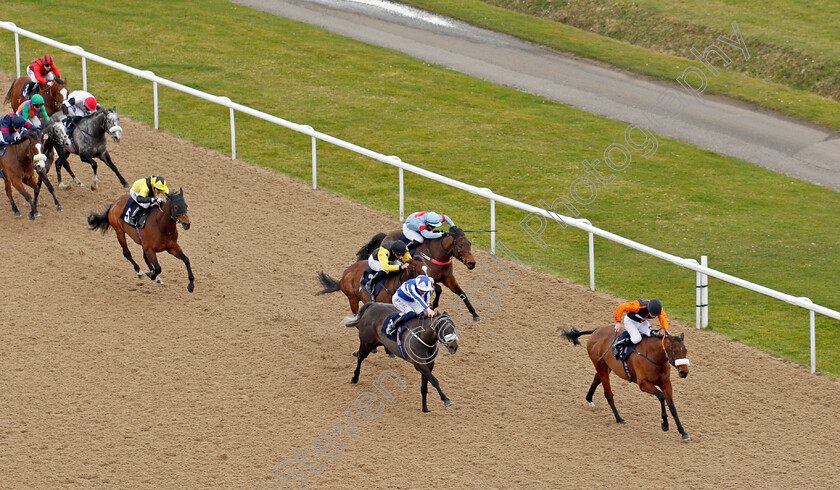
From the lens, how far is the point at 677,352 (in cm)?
927

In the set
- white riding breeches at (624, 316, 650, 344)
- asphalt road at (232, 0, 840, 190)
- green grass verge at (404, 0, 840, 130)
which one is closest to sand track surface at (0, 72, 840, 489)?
white riding breeches at (624, 316, 650, 344)

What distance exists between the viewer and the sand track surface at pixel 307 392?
9.26 metres

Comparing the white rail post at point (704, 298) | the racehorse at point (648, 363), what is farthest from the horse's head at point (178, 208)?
the white rail post at point (704, 298)

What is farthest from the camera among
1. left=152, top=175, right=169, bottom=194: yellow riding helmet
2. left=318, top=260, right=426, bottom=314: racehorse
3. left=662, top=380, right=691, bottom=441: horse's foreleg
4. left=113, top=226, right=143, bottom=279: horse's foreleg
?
left=113, top=226, right=143, bottom=279: horse's foreleg

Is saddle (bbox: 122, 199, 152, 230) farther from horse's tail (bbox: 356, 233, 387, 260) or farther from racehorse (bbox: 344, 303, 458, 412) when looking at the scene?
racehorse (bbox: 344, 303, 458, 412)

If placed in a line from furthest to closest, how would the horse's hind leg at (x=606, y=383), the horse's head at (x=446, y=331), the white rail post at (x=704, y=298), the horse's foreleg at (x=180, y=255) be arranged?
1. the horse's foreleg at (x=180, y=255)
2. the white rail post at (x=704, y=298)
3. the horse's hind leg at (x=606, y=383)
4. the horse's head at (x=446, y=331)

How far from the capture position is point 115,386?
34.3 ft

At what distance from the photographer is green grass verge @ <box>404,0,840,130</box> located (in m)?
19.2

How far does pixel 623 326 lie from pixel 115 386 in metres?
Result: 5.06

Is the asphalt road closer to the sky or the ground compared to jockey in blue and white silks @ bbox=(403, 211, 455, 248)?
closer to the sky

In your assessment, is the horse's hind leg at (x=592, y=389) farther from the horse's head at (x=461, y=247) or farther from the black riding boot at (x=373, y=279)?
the black riding boot at (x=373, y=279)

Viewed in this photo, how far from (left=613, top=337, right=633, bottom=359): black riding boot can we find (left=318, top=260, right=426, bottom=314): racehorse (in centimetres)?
200

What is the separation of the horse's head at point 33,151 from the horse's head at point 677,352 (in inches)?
330

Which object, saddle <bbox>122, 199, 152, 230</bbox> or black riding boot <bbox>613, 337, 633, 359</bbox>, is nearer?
black riding boot <bbox>613, 337, 633, 359</bbox>
